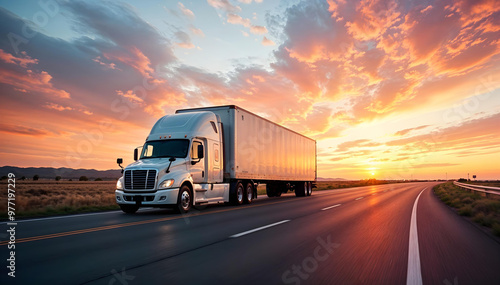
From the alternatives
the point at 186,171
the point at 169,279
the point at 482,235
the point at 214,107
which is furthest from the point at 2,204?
the point at 482,235

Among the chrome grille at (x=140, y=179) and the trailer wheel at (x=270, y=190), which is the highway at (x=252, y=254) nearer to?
the chrome grille at (x=140, y=179)

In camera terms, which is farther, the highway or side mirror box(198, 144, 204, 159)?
side mirror box(198, 144, 204, 159)

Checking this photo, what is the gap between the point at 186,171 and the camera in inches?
510

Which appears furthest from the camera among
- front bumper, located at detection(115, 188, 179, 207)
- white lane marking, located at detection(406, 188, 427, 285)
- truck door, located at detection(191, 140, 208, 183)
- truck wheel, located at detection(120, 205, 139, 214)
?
truck door, located at detection(191, 140, 208, 183)

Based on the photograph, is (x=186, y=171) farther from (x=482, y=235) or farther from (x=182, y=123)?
(x=482, y=235)

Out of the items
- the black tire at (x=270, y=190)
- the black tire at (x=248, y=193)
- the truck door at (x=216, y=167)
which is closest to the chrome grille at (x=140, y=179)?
the truck door at (x=216, y=167)

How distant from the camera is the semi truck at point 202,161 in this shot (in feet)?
39.6

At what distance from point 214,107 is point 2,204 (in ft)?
31.3

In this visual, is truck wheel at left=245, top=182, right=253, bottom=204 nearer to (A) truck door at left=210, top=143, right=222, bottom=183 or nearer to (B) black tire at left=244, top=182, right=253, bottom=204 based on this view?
(B) black tire at left=244, top=182, right=253, bottom=204

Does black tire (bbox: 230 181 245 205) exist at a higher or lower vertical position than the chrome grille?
lower

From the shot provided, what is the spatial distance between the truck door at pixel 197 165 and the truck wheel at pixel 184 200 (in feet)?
2.38

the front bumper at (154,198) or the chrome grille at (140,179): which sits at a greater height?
the chrome grille at (140,179)

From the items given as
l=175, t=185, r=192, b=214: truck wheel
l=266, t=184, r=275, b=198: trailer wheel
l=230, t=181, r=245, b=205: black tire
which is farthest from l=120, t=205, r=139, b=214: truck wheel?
l=266, t=184, r=275, b=198: trailer wheel

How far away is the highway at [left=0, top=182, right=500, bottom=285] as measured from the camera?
437cm
